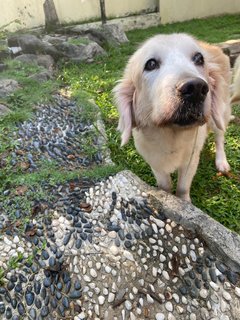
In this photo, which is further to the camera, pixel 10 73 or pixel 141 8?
pixel 141 8

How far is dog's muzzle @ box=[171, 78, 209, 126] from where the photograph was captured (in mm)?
1975

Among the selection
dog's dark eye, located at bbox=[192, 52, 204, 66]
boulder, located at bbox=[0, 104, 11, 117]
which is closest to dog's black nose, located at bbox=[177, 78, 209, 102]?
Result: dog's dark eye, located at bbox=[192, 52, 204, 66]

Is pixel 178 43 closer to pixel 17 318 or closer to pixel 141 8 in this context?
pixel 17 318

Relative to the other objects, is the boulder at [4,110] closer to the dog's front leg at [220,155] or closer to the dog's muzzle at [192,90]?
the dog's front leg at [220,155]

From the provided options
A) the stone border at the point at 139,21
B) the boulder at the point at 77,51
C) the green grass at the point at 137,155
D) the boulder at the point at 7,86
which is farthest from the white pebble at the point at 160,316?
the stone border at the point at 139,21

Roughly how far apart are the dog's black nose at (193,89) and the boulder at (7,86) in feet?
12.4

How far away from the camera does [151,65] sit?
93.4 inches

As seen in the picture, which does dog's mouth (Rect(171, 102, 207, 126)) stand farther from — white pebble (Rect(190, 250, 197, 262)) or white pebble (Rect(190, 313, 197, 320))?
white pebble (Rect(190, 313, 197, 320))

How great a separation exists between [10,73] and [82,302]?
4812 millimetres

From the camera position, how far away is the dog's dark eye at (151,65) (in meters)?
2.34

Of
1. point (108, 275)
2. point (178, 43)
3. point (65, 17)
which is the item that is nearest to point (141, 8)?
point (65, 17)

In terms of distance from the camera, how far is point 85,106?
4883 mm

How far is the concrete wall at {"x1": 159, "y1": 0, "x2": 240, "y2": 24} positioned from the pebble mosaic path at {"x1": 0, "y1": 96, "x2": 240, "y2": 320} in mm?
10560

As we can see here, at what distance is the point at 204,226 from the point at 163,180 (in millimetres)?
695
